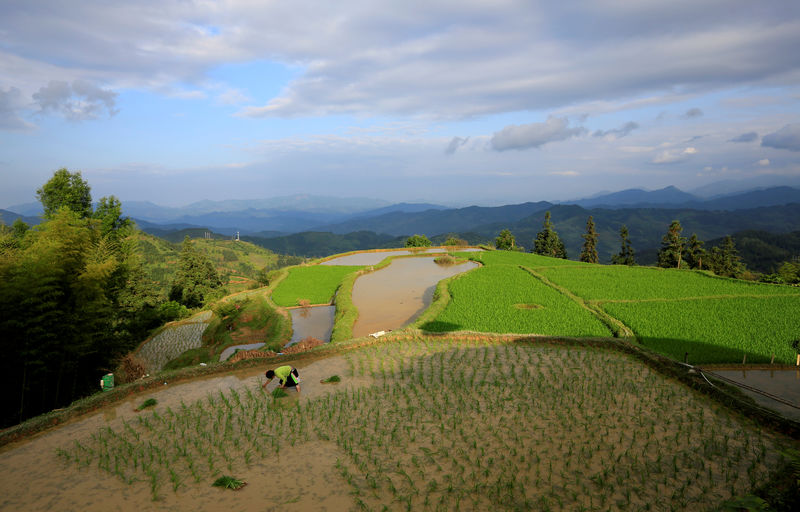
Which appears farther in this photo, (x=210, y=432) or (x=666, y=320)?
(x=666, y=320)

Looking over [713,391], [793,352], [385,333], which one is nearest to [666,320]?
[793,352]

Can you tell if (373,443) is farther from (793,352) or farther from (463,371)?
(793,352)

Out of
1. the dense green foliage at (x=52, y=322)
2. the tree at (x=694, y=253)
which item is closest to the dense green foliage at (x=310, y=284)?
the dense green foliage at (x=52, y=322)

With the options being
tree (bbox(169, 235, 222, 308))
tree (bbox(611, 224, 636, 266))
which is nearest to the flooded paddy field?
tree (bbox(169, 235, 222, 308))

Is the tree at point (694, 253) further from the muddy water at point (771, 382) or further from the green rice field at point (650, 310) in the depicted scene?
the muddy water at point (771, 382)

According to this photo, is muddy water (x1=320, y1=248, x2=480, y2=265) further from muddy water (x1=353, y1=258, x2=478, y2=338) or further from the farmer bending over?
the farmer bending over
